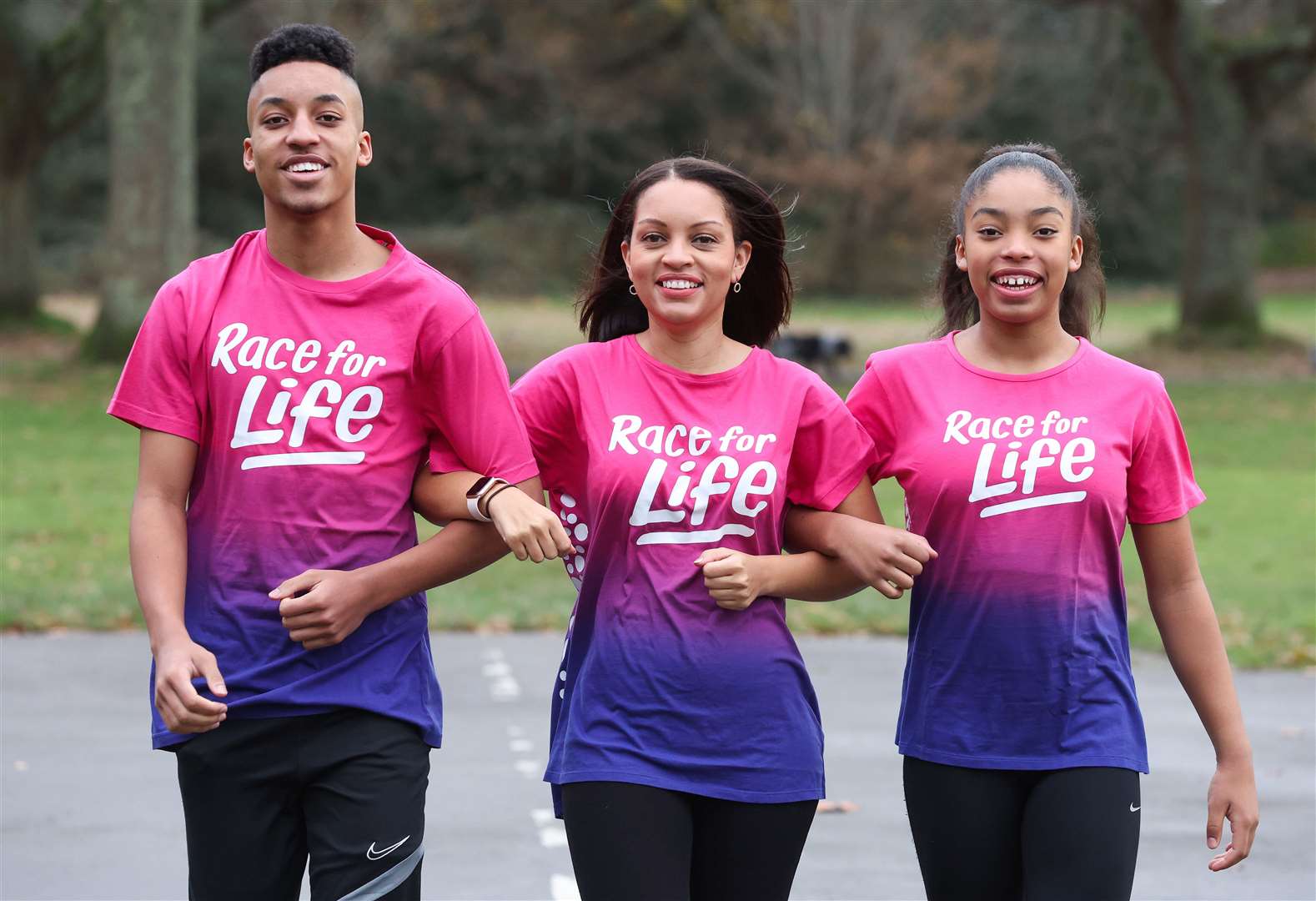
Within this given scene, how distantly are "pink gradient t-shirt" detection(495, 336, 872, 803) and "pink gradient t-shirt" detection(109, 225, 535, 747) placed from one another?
24cm

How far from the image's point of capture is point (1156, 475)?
11.9 feet

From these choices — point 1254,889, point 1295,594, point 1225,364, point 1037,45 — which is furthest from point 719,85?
point 1254,889

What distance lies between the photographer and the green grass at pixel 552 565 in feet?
33.8

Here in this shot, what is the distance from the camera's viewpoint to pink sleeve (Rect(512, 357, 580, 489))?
365 cm

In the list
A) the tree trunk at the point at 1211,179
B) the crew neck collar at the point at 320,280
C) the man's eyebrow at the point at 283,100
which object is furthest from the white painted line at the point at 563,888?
the tree trunk at the point at 1211,179

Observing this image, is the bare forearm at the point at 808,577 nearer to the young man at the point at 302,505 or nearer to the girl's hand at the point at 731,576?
the girl's hand at the point at 731,576

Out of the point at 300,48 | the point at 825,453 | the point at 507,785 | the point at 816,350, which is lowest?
the point at 507,785

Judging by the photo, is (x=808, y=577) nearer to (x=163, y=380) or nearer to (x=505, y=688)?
(x=163, y=380)

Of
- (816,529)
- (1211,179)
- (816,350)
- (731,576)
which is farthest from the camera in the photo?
(1211,179)

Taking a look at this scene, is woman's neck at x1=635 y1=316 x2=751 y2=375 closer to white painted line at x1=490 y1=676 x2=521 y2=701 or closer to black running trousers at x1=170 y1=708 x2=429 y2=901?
black running trousers at x1=170 y1=708 x2=429 y2=901

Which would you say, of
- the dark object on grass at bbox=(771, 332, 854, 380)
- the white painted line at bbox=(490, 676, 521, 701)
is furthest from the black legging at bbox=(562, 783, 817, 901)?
the dark object on grass at bbox=(771, 332, 854, 380)

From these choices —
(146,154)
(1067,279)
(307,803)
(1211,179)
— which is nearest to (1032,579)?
(1067,279)

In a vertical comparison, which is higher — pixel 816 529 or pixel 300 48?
pixel 300 48

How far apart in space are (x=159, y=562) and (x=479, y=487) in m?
0.63
